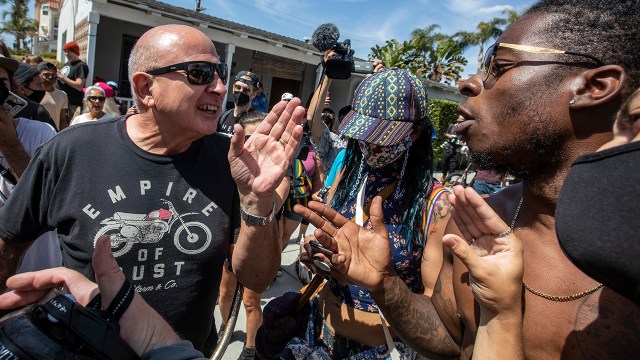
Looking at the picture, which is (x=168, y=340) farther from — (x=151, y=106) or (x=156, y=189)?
(x=151, y=106)

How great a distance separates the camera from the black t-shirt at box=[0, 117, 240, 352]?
1.63m

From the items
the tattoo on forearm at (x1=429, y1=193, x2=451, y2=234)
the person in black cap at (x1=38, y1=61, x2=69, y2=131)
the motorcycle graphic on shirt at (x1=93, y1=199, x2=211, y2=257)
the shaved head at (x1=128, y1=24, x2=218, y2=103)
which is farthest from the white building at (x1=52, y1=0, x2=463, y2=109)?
the motorcycle graphic on shirt at (x1=93, y1=199, x2=211, y2=257)

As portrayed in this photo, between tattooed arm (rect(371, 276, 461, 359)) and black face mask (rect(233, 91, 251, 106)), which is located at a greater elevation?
black face mask (rect(233, 91, 251, 106))

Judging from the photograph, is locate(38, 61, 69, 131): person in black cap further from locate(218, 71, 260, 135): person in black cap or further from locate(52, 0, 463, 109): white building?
locate(52, 0, 463, 109): white building

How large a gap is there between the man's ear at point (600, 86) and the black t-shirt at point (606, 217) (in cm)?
68

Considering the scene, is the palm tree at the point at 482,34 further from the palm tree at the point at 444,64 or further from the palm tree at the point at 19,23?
the palm tree at the point at 19,23

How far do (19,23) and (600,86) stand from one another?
77.6 meters

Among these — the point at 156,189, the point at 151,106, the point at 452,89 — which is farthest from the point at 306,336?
the point at 452,89

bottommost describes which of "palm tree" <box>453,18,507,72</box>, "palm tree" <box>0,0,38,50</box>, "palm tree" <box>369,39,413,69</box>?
"palm tree" <box>0,0,38,50</box>

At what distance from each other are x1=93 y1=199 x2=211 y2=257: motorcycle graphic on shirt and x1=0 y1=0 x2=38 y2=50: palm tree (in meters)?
68.6

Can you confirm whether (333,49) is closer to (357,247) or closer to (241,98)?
(241,98)

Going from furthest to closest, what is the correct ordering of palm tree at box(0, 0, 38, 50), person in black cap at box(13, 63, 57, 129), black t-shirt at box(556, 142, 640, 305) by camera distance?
palm tree at box(0, 0, 38, 50) → person in black cap at box(13, 63, 57, 129) → black t-shirt at box(556, 142, 640, 305)

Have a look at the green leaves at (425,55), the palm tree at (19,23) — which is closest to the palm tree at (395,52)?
the green leaves at (425,55)

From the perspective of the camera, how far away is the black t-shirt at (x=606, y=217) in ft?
1.62
